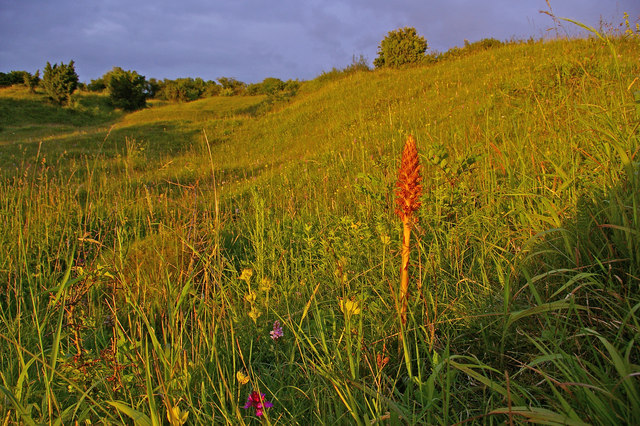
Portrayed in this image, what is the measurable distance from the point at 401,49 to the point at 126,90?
2214cm

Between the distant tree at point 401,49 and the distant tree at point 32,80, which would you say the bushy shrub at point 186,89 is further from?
the distant tree at point 401,49

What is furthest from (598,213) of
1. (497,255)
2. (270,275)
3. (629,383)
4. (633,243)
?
(270,275)

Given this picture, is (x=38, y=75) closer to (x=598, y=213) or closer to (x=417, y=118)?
(x=417, y=118)

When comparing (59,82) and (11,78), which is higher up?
(11,78)

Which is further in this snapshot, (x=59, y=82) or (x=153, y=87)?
(x=153, y=87)

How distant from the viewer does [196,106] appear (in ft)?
78.0

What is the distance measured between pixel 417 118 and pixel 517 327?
5.95m

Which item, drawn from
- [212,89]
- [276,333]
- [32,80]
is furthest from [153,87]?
[276,333]

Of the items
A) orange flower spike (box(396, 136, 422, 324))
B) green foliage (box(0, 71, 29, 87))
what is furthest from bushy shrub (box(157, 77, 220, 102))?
orange flower spike (box(396, 136, 422, 324))

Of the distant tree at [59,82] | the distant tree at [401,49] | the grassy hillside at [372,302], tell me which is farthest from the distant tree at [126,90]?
the grassy hillside at [372,302]

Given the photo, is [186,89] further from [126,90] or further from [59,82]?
[59,82]

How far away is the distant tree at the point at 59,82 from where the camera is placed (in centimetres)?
2703

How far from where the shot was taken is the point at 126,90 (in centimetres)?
2877

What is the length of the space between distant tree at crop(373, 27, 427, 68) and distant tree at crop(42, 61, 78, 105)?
76.6 feet
